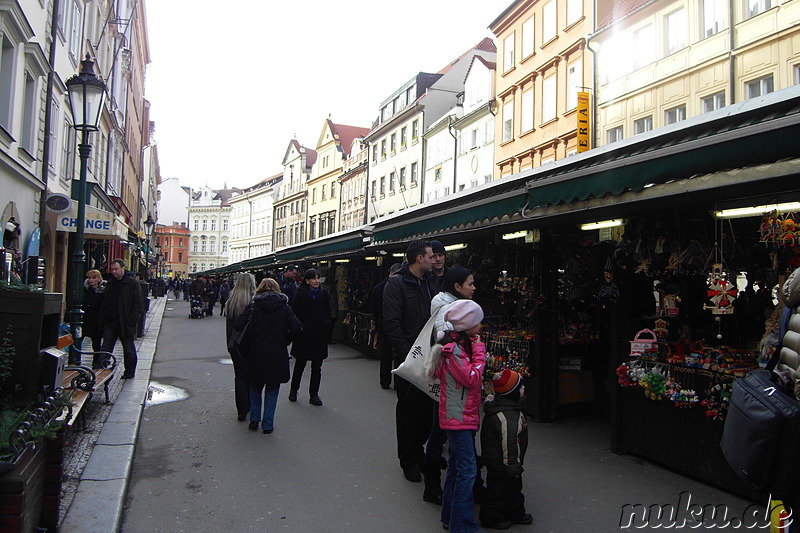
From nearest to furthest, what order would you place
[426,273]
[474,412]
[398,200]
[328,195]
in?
[474,412] → [426,273] → [398,200] → [328,195]

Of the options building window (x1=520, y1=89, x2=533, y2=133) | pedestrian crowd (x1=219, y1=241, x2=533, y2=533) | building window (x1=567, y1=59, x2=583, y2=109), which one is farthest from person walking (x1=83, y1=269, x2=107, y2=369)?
building window (x1=520, y1=89, x2=533, y2=133)

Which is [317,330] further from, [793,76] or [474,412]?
[793,76]

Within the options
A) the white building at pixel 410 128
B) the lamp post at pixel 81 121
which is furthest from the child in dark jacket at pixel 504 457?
the white building at pixel 410 128

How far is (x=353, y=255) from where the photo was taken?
42.4 feet

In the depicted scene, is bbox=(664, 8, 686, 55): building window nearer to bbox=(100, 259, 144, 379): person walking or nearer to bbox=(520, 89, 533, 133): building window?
bbox=(520, 89, 533, 133): building window

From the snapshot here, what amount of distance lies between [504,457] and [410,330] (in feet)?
4.42

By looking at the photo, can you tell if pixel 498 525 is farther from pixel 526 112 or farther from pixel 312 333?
pixel 526 112

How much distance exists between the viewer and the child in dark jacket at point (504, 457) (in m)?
4.06

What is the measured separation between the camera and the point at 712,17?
18938mm

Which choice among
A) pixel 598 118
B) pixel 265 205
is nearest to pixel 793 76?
pixel 598 118

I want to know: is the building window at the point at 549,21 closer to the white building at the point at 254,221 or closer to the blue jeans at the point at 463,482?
the blue jeans at the point at 463,482

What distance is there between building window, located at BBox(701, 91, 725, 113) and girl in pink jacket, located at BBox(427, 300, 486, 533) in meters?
18.3

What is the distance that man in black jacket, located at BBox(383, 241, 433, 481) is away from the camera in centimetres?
480

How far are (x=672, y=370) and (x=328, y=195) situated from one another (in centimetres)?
5649
